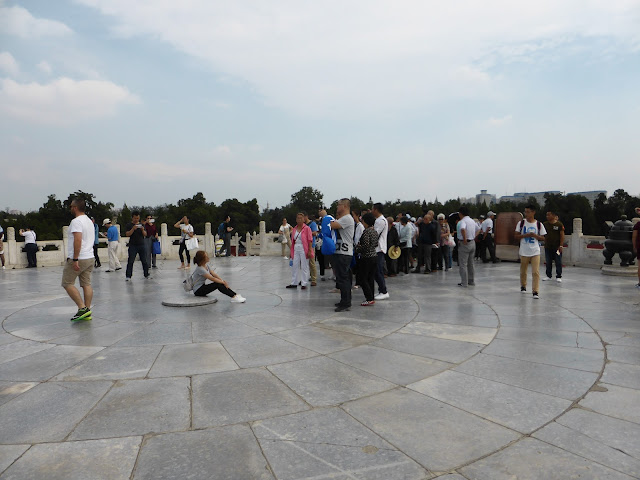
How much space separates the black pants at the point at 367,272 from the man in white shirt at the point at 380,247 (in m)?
0.54

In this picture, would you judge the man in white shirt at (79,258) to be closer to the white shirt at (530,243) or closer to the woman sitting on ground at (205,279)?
the woman sitting on ground at (205,279)

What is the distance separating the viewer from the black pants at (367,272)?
24.3ft

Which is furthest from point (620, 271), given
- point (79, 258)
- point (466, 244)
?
point (79, 258)

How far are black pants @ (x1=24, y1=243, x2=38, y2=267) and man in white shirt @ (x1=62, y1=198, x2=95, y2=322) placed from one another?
12644mm

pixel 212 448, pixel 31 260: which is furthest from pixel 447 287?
pixel 31 260

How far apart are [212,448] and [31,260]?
1775cm

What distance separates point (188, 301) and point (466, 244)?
6086 mm

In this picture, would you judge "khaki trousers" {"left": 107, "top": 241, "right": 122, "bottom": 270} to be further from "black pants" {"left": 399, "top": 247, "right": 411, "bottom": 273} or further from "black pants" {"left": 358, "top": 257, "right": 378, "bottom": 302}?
"black pants" {"left": 358, "top": 257, "right": 378, "bottom": 302}

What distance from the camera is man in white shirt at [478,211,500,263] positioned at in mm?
14266

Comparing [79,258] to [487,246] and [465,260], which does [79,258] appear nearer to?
[465,260]

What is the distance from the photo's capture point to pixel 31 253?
16656mm

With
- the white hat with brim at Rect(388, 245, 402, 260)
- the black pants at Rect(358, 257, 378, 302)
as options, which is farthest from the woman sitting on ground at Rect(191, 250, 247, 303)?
the white hat with brim at Rect(388, 245, 402, 260)

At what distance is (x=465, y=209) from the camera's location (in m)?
9.43

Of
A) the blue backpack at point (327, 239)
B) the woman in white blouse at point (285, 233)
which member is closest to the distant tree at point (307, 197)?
the woman in white blouse at point (285, 233)
